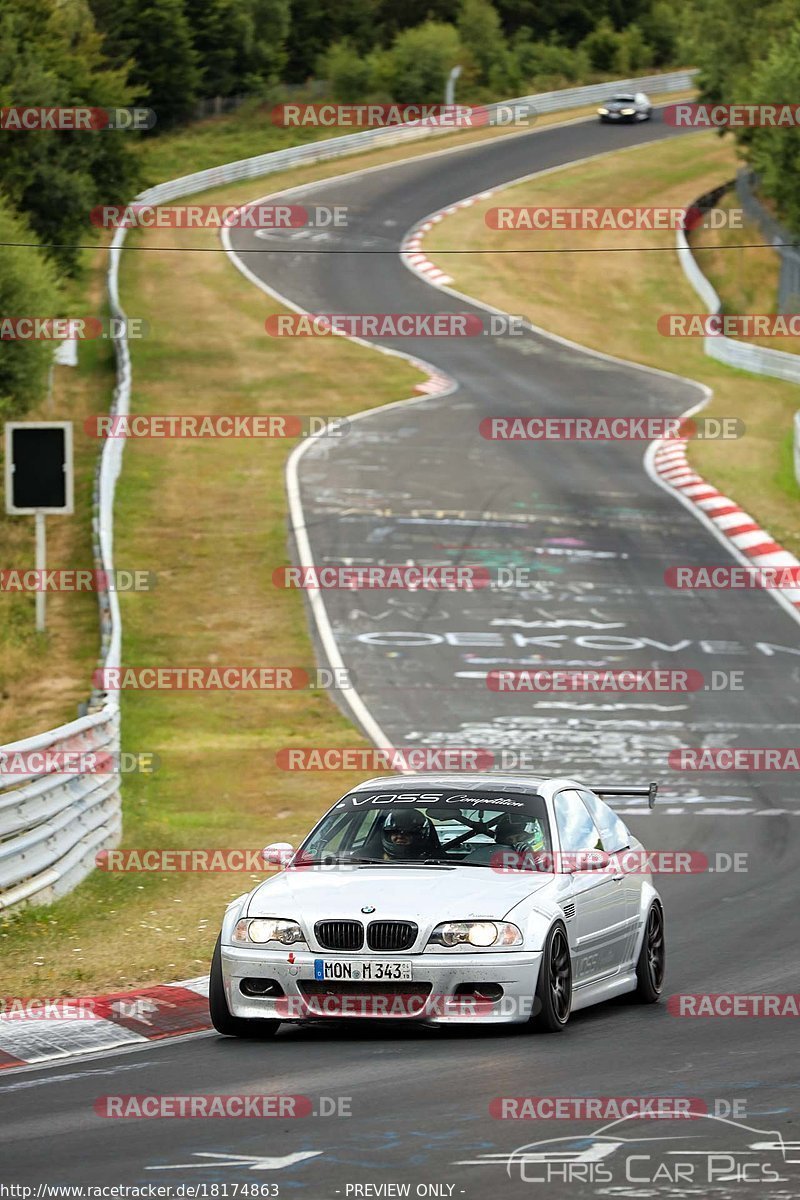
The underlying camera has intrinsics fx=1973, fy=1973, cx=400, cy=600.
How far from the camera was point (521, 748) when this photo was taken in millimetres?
21312

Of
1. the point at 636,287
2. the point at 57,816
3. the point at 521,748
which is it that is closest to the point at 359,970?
the point at 57,816

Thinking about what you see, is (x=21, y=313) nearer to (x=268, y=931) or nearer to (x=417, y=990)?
(x=268, y=931)

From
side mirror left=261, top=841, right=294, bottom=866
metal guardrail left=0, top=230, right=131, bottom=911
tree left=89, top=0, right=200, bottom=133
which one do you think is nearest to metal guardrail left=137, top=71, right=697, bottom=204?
tree left=89, top=0, right=200, bottom=133

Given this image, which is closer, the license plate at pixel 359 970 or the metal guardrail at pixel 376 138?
the license plate at pixel 359 970

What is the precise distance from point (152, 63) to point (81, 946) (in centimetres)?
7399

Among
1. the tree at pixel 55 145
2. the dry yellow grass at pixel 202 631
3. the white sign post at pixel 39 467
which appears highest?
the tree at pixel 55 145

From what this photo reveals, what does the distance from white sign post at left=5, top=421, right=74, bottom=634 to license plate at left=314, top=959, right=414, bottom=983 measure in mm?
15303

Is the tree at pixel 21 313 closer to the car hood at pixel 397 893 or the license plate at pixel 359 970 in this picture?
the car hood at pixel 397 893

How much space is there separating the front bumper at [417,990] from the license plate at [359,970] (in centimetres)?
2

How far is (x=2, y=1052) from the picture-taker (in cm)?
929

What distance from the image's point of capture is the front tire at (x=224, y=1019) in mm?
9586

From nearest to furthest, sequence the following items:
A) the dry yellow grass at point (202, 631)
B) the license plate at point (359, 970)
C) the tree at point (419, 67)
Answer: the license plate at point (359, 970) → the dry yellow grass at point (202, 631) → the tree at point (419, 67)


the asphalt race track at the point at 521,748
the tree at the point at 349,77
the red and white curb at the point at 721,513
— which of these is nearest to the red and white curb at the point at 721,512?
the red and white curb at the point at 721,513

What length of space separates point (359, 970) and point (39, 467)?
1568cm
